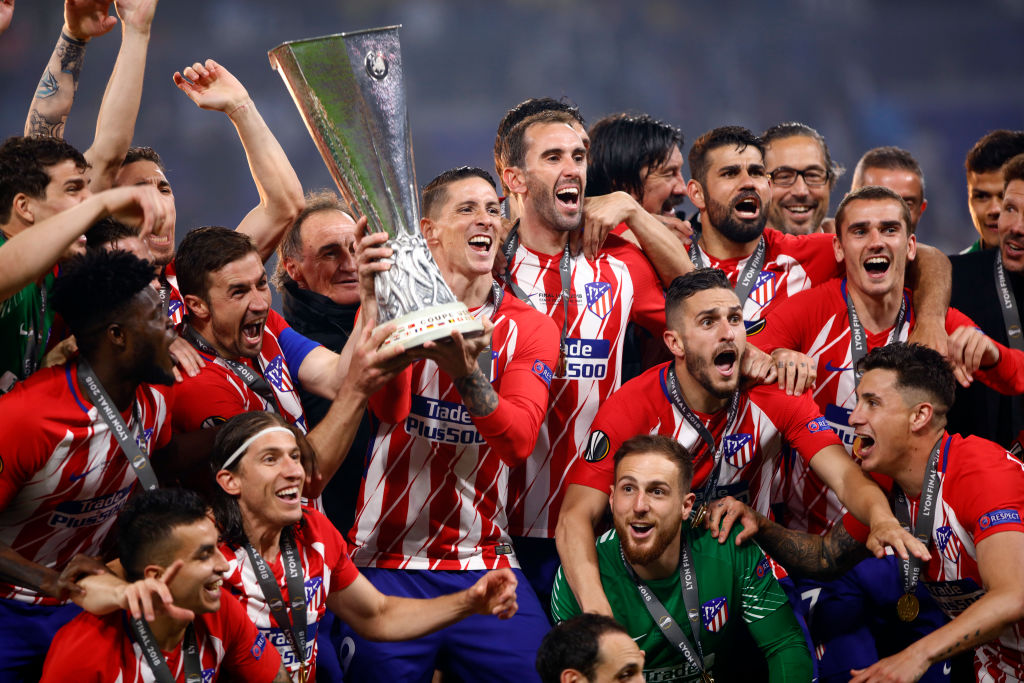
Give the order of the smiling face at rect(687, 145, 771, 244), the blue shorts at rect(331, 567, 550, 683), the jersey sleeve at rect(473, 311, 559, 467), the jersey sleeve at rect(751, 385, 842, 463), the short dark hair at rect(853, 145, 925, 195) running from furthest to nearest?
1. the short dark hair at rect(853, 145, 925, 195)
2. the smiling face at rect(687, 145, 771, 244)
3. the jersey sleeve at rect(751, 385, 842, 463)
4. the blue shorts at rect(331, 567, 550, 683)
5. the jersey sleeve at rect(473, 311, 559, 467)

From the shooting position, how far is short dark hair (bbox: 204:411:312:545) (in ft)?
10.2

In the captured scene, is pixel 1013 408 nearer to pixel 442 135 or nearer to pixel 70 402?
pixel 70 402

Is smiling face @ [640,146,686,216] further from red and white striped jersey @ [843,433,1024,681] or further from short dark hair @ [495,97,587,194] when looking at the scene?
red and white striped jersey @ [843,433,1024,681]

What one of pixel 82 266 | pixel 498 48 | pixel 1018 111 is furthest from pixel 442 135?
pixel 82 266

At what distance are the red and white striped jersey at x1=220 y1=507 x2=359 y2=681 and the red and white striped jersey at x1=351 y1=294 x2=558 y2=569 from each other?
0.33 metres

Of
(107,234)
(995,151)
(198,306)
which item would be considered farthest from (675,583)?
(995,151)

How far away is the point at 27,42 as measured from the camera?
8.26 meters

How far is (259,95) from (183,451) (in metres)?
6.18

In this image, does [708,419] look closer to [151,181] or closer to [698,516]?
[698,516]

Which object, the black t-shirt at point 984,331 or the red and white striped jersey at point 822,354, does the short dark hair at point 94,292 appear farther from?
the black t-shirt at point 984,331

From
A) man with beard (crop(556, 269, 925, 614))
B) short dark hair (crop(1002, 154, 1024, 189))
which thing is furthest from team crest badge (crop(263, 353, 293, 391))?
short dark hair (crop(1002, 154, 1024, 189))

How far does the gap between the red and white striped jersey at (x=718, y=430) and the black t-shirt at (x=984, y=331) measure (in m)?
0.98

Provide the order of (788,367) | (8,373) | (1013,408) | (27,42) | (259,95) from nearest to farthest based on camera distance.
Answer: (8,373), (788,367), (1013,408), (27,42), (259,95)

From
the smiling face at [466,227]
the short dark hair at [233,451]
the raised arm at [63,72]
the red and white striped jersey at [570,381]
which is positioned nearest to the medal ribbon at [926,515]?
the red and white striped jersey at [570,381]
